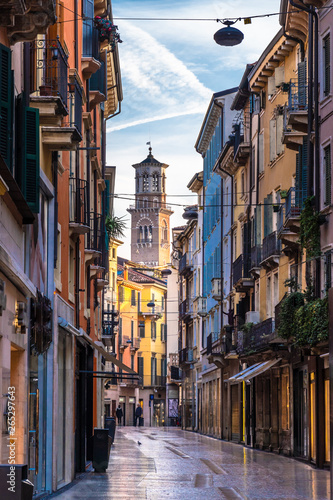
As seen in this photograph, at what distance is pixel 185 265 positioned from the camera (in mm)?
75375

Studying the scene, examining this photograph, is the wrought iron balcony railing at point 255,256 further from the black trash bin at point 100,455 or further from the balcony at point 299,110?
the black trash bin at point 100,455

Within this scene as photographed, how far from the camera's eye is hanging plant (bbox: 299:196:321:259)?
88.7 feet

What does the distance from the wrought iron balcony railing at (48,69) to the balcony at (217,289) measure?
37.5m

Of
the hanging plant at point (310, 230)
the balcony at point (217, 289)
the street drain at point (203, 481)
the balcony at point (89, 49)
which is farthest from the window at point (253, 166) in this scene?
the street drain at point (203, 481)

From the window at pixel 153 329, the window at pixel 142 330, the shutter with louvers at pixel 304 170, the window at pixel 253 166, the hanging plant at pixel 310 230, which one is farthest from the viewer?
the window at pixel 153 329

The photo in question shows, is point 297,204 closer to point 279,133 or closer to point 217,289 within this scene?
point 279,133

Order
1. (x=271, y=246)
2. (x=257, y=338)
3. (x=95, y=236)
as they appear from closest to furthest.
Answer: (x=95, y=236) < (x=271, y=246) < (x=257, y=338)

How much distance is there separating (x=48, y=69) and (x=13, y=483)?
8.99m

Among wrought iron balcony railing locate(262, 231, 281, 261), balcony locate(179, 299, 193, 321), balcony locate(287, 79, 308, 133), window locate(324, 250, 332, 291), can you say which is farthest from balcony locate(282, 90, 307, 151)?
balcony locate(179, 299, 193, 321)

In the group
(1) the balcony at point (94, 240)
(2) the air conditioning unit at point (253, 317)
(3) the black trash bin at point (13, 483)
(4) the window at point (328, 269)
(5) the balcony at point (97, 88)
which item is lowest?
(3) the black trash bin at point (13, 483)

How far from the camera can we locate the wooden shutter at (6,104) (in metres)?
11.7

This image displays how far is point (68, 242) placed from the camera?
21859 millimetres

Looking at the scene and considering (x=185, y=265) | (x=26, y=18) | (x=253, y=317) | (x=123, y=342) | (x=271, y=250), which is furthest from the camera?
(x=123, y=342)

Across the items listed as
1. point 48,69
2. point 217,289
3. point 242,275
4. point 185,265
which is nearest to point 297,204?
point 48,69
